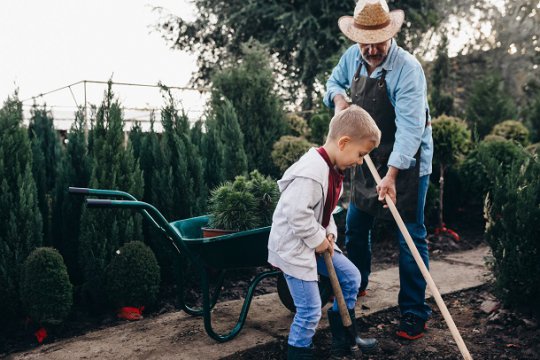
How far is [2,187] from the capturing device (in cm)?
369

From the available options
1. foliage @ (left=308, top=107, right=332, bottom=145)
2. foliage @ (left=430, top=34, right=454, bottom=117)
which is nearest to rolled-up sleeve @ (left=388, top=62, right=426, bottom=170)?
foliage @ (left=308, top=107, right=332, bottom=145)

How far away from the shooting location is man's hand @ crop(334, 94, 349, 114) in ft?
11.8

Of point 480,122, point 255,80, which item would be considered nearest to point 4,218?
point 255,80

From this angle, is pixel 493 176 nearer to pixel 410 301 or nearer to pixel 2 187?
pixel 410 301

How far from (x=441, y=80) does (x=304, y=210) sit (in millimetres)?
8644

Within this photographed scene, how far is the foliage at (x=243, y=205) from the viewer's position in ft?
11.2

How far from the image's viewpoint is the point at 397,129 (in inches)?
127

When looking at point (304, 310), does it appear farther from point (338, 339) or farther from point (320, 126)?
point (320, 126)

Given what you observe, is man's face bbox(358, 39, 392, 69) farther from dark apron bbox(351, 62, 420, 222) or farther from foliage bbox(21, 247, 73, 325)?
foliage bbox(21, 247, 73, 325)

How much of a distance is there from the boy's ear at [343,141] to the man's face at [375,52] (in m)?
0.95

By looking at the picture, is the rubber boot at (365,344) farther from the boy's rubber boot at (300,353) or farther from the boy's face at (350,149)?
the boy's face at (350,149)

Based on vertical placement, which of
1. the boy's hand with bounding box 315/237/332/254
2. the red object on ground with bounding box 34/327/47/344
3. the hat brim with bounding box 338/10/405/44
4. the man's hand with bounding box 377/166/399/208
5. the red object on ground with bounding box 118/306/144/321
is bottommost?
the red object on ground with bounding box 34/327/47/344

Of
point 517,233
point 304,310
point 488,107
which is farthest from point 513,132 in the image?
point 304,310

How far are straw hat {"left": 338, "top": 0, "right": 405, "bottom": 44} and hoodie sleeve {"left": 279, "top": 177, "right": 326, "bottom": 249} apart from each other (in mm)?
1193
